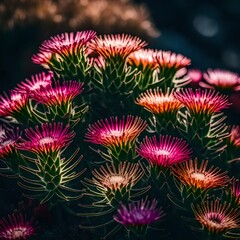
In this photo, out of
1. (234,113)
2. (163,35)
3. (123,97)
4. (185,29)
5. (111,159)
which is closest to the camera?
(111,159)

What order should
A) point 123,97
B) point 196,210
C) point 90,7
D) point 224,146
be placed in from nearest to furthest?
point 196,210 → point 224,146 → point 123,97 → point 90,7

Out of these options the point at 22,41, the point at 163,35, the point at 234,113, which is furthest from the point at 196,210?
the point at 163,35

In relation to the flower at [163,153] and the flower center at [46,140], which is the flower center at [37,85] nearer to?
the flower center at [46,140]

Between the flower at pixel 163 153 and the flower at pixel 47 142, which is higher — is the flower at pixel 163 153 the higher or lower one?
the higher one

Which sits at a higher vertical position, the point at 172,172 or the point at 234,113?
Answer: the point at 234,113

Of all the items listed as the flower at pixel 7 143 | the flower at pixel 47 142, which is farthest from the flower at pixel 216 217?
the flower at pixel 7 143

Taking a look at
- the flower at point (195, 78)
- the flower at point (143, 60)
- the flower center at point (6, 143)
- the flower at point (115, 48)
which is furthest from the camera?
the flower at point (195, 78)

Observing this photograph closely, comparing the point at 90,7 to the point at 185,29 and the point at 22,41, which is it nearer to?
the point at 22,41
